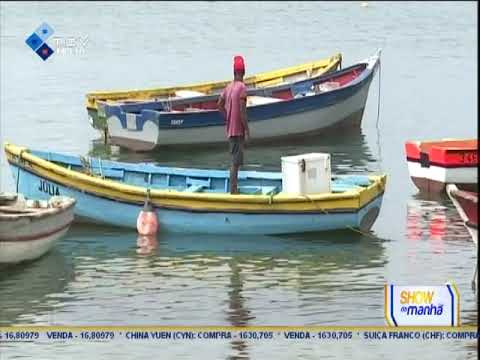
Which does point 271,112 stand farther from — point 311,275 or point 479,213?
point 479,213

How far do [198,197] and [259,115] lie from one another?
32.2 ft

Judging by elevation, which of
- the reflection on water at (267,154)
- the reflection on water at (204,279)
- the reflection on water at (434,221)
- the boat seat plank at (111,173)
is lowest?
the reflection on water at (204,279)

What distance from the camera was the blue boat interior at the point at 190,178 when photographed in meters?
21.9

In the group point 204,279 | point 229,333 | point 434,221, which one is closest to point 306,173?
point 204,279

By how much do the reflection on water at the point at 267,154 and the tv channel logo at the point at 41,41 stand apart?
832 inches

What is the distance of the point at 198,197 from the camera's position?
2108cm

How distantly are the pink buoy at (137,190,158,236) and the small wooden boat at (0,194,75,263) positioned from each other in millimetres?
1567

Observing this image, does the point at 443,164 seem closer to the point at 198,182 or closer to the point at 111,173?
the point at 198,182

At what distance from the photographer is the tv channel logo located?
53.3 meters

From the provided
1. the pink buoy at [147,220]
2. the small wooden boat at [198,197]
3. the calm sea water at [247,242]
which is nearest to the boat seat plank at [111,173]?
the small wooden boat at [198,197]

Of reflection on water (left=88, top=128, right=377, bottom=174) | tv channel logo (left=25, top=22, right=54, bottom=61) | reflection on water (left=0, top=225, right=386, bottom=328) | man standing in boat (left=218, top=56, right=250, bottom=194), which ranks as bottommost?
reflection on water (left=0, top=225, right=386, bottom=328)

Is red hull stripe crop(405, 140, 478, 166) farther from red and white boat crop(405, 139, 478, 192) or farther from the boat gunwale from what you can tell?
the boat gunwale

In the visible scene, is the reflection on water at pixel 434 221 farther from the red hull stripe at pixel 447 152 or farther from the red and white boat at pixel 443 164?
the red hull stripe at pixel 447 152

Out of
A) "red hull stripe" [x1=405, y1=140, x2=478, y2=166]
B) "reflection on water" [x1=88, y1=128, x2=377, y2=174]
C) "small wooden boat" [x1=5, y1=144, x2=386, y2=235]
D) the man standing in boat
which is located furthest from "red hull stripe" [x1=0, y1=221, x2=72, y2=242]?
"reflection on water" [x1=88, y1=128, x2=377, y2=174]
